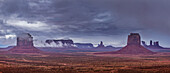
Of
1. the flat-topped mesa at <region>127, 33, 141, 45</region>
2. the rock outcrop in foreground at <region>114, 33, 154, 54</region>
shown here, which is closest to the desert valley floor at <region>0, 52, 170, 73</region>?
the rock outcrop in foreground at <region>114, 33, 154, 54</region>

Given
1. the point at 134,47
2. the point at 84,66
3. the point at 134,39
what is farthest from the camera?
the point at 134,39

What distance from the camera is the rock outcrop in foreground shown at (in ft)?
578

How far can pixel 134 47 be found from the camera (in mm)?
181875

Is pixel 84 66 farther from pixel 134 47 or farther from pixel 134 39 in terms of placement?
pixel 134 39

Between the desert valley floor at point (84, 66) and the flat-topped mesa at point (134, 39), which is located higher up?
the flat-topped mesa at point (134, 39)

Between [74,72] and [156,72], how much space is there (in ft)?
73.5

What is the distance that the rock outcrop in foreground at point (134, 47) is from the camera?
176 m

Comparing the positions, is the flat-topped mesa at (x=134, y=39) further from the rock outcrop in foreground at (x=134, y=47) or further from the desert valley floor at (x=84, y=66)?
the desert valley floor at (x=84, y=66)

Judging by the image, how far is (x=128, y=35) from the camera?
631 feet

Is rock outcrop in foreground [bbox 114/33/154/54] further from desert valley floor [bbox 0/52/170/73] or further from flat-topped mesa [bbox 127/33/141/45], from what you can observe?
desert valley floor [bbox 0/52/170/73]

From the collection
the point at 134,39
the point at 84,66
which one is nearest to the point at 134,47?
the point at 134,39

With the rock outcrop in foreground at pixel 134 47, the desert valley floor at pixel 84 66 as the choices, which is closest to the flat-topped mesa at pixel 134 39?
the rock outcrop in foreground at pixel 134 47

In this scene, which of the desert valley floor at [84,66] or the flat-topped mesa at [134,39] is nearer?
the desert valley floor at [84,66]

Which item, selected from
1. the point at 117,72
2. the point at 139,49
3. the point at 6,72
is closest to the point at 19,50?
the point at 139,49
